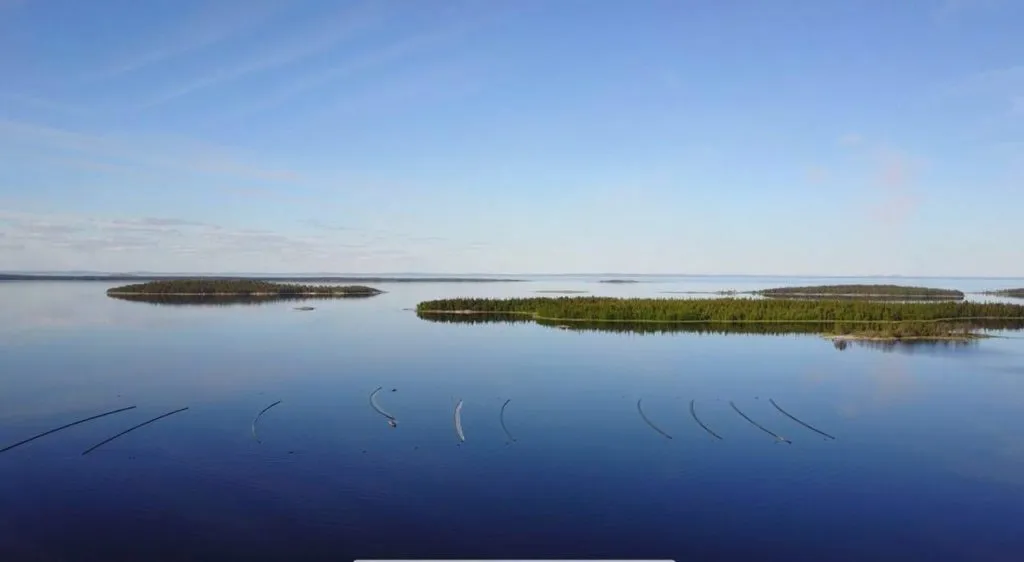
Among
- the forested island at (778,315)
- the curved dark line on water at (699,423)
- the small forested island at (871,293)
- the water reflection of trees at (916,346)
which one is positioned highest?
the small forested island at (871,293)

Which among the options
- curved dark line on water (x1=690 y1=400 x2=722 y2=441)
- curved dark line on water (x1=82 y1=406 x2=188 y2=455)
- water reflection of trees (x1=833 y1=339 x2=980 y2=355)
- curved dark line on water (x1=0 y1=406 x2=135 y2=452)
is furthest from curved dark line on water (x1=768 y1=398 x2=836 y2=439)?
curved dark line on water (x1=0 y1=406 x2=135 y2=452)

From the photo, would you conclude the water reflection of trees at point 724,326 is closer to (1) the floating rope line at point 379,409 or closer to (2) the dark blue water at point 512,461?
(2) the dark blue water at point 512,461

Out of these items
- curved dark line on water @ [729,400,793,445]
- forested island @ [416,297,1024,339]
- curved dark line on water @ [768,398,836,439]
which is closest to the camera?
curved dark line on water @ [729,400,793,445]

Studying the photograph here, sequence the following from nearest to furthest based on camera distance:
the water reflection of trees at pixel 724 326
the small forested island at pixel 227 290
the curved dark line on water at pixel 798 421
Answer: the curved dark line on water at pixel 798 421 < the water reflection of trees at pixel 724 326 < the small forested island at pixel 227 290

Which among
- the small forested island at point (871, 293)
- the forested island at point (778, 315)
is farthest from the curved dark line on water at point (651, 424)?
the small forested island at point (871, 293)

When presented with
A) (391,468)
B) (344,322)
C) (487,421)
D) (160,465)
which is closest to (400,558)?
(391,468)

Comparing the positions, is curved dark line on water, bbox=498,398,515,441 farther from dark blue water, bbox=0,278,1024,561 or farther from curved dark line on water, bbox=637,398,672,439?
curved dark line on water, bbox=637,398,672,439

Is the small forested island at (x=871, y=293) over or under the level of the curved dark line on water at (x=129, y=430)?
over

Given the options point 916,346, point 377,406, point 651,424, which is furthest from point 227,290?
point 651,424
